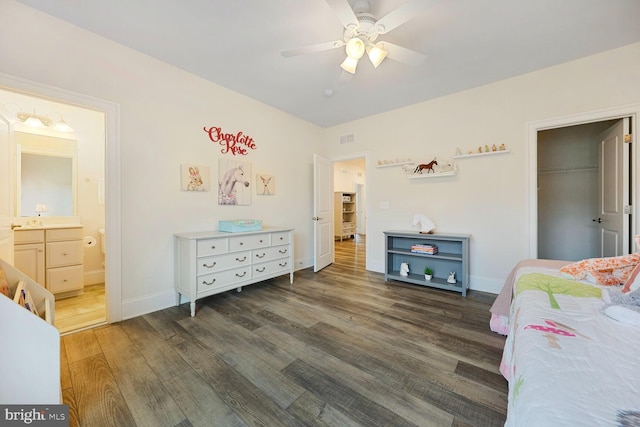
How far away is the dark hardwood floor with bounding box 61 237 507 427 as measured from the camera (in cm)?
125

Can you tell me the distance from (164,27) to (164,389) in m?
2.81

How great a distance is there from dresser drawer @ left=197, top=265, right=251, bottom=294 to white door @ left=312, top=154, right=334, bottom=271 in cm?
142

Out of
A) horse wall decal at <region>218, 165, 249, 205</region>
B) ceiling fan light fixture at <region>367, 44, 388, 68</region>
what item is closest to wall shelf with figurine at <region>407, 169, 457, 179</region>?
ceiling fan light fixture at <region>367, 44, 388, 68</region>

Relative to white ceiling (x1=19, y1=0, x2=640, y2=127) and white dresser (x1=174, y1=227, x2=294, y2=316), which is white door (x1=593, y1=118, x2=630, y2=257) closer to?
white ceiling (x1=19, y1=0, x2=640, y2=127)

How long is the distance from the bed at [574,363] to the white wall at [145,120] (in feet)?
9.76

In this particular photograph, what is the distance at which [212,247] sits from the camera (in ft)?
8.21

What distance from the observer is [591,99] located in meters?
2.43

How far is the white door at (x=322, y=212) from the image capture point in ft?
12.9

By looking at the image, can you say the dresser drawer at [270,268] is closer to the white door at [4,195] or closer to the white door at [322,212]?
the white door at [322,212]

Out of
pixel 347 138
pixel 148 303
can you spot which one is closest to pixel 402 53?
pixel 347 138

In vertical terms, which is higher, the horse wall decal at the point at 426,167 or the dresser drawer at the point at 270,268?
the horse wall decal at the point at 426,167

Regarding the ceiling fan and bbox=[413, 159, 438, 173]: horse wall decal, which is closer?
the ceiling fan

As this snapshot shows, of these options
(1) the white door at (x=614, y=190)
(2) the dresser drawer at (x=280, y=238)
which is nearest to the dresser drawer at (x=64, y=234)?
(2) the dresser drawer at (x=280, y=238)

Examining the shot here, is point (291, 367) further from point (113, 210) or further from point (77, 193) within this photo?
point (77, 193)
